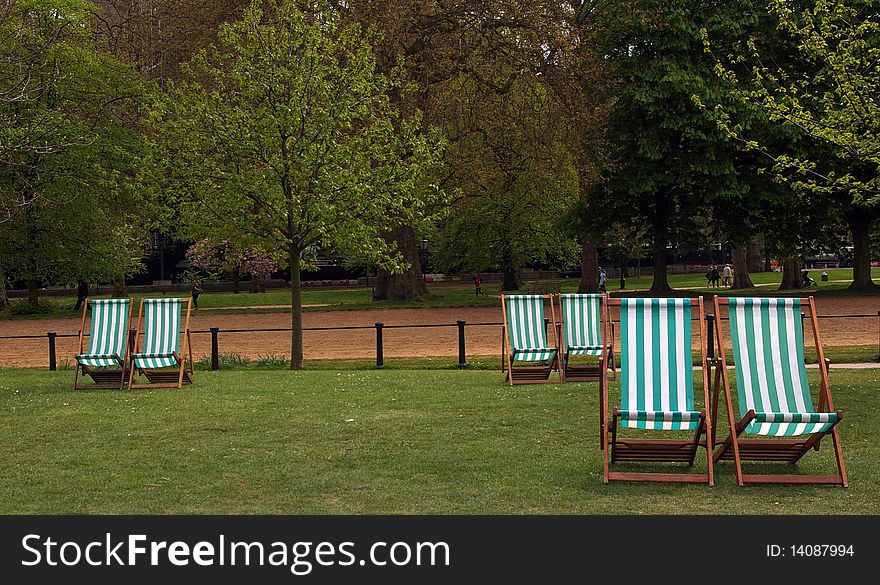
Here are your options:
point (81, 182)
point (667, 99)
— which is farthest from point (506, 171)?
point (81, 182)

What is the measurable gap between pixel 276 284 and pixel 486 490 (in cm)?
6964

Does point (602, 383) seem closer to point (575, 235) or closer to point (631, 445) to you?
point (631, 445)

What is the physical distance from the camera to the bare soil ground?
933 inches

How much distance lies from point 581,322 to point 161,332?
593 cm

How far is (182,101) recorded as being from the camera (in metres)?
20.2

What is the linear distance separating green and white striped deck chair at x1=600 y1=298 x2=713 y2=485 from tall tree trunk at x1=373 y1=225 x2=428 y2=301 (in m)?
34.6

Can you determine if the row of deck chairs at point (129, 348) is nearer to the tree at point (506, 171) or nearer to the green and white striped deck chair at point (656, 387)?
the green and white striped deck chair at point (656, 387)

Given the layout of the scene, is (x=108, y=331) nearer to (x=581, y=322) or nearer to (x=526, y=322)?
(x=526, y=322)

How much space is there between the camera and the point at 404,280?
4566 centimetres

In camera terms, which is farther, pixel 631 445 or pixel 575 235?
pixel 575 235

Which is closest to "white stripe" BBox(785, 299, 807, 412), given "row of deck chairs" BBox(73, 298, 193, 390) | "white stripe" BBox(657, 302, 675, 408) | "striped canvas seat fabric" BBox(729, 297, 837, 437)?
"striped canvas seat fabric" BBox(729, 297, 837, 437)

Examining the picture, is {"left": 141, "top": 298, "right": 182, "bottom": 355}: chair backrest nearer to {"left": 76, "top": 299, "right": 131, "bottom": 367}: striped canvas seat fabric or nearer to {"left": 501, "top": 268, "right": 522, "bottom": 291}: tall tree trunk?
{"left": 76, "top": 299, "right": 131, "bottom": 367}: striped canvas seat fabric

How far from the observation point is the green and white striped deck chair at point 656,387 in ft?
26.1
